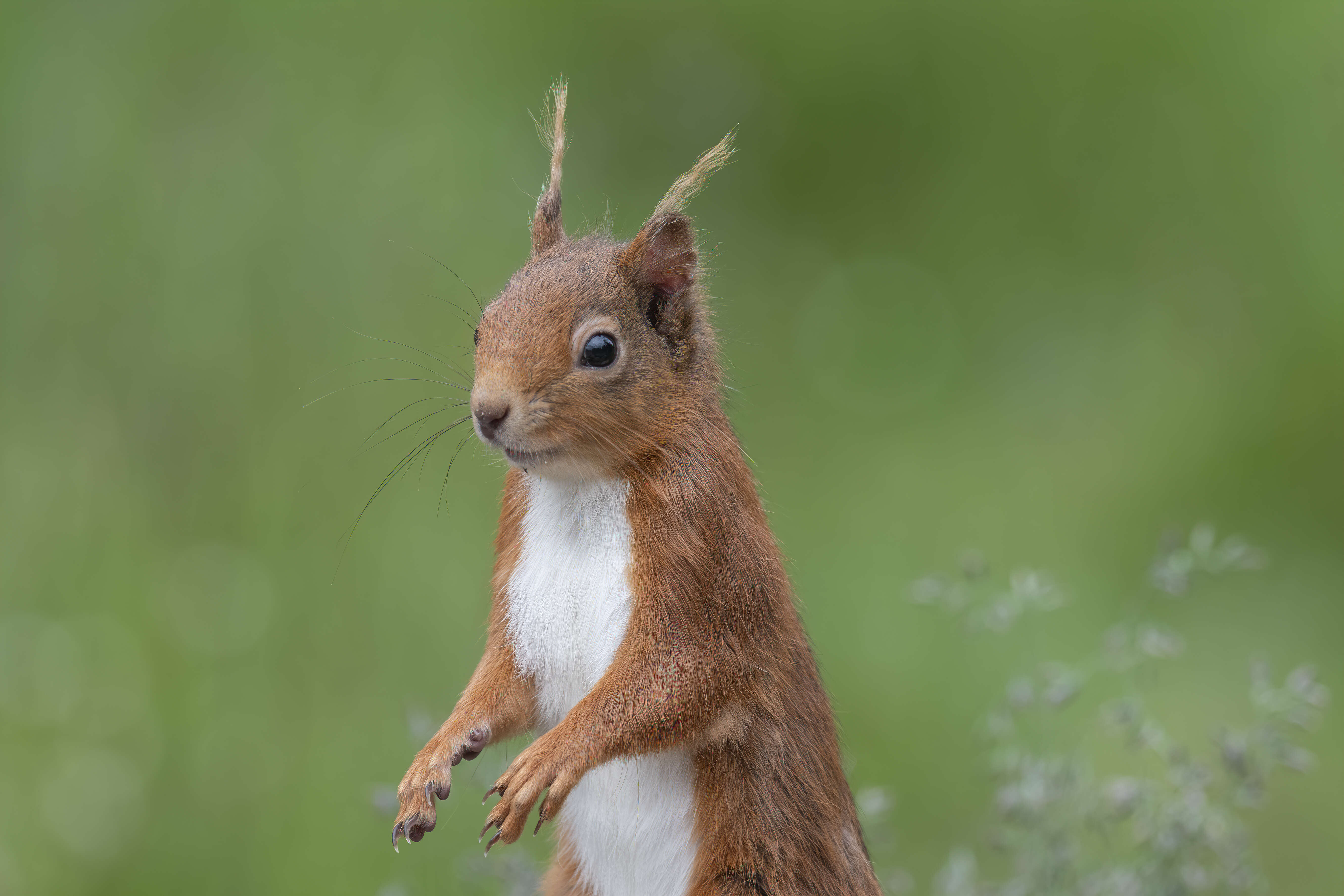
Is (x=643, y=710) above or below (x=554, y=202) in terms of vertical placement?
below

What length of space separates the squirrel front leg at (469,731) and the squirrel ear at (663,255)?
742 mm

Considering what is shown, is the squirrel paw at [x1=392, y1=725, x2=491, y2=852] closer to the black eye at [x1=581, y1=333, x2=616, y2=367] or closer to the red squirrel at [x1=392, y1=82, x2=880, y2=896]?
the red squirrel at [x1=392, y1=82, x2=880, y2=896]

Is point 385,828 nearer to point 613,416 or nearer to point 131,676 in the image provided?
point 131,676

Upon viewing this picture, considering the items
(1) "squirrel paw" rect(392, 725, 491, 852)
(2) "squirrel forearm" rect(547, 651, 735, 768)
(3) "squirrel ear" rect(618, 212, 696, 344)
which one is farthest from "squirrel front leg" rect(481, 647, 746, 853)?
Result: (3) "squirrel ear" rect(618, 212, 696, 344)

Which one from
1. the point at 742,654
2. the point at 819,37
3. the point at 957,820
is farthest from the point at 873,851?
the point at 819,37

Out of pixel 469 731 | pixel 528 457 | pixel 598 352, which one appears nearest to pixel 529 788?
pixel 469 731

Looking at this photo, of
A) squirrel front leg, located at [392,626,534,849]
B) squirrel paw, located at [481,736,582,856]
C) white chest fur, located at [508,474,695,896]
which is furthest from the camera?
white chest fur, located at [508,474,695,896]

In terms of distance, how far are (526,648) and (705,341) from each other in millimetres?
677

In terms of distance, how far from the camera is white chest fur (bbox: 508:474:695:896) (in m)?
2.43

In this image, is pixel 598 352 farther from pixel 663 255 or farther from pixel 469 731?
pixel 469 731

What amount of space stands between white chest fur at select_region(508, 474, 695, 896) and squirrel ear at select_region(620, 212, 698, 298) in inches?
15.3

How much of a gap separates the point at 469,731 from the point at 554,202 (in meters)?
1.03

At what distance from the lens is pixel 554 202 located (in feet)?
8.75

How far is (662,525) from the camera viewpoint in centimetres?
238
